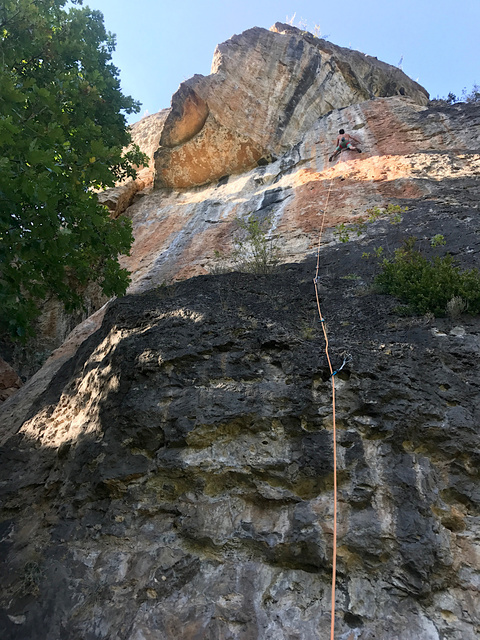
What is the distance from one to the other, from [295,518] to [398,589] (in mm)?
925

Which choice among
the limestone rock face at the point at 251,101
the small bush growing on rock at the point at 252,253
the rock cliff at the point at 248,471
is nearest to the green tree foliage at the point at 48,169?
the rock cliff at the point at 248,471

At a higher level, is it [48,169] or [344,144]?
[48,169]

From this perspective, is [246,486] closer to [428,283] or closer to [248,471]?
[248,471]

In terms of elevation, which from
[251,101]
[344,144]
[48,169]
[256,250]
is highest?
[48,169]

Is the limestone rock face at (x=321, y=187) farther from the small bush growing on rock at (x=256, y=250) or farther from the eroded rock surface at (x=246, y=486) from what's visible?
the eroded rock surface at (x=246, y=486)

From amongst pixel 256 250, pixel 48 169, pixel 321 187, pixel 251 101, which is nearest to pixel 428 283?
pixel 256 250

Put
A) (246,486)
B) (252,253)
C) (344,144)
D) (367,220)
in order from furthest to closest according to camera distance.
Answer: (344,144) → (252,253) → (367,220) → (246,486)

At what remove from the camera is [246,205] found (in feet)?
38.1

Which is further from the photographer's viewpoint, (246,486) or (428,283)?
(428,283)

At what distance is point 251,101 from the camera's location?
15453mm

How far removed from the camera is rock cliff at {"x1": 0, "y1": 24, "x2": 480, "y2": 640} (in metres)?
3.54

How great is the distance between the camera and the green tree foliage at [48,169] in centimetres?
501

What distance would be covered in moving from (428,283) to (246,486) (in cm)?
370

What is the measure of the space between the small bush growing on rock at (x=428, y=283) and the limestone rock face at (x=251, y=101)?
8126 mm
